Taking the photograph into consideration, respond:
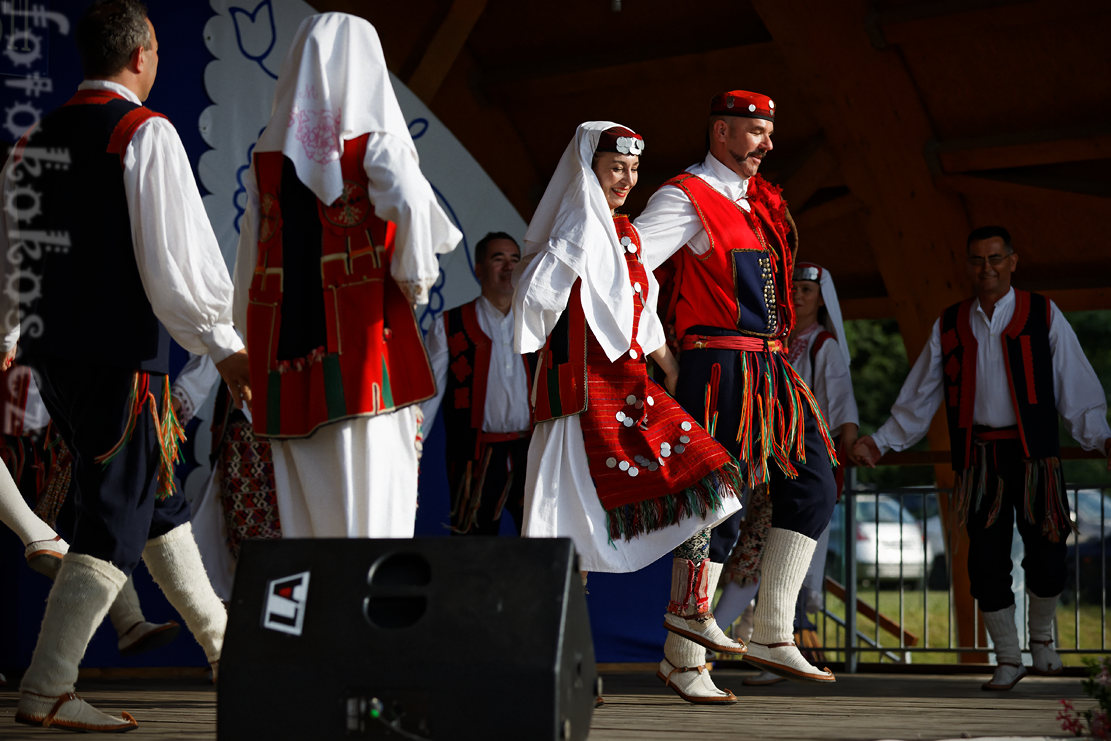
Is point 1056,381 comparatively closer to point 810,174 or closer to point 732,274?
point 732,274

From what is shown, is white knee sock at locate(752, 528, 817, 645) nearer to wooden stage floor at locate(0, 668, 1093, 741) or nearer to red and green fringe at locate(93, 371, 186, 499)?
wooden stage floor at locate(0, 668, 1093, 741)

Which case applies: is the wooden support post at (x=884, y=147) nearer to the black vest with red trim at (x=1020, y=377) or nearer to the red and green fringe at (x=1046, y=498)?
the black vest with red trim at (x=1020, y=377)

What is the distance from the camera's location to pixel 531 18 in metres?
6.68

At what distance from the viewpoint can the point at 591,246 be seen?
3420 millimetres

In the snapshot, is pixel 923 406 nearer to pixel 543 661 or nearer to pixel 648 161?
pixel 648 161

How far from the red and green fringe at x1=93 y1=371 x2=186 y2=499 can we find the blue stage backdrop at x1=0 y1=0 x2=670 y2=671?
204 cm

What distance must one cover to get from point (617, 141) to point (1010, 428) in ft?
6.66

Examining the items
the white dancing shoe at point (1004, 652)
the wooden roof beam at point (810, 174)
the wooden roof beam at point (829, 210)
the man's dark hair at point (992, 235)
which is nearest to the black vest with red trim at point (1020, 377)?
the man's dark hair at point (992, 235)

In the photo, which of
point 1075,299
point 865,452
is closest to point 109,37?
point 865,452

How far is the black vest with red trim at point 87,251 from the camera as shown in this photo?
2.78 meters

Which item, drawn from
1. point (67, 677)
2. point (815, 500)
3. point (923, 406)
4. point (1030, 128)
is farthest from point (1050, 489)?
point (67, 677)

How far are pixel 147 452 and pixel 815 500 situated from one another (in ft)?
6.24

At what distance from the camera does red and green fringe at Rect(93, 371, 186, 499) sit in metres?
2.77

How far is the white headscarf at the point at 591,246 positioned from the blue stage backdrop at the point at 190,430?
6.72 feet
